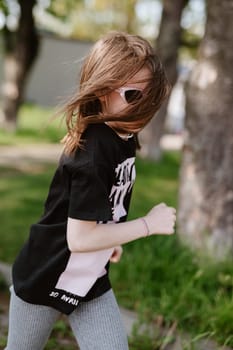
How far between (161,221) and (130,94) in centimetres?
42

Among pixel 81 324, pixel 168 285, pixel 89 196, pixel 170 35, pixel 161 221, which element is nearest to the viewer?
pixel 89 196

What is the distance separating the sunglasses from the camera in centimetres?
212

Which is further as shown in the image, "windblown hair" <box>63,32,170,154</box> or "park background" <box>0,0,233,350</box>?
"park background" <box>0,0,233,350</box>

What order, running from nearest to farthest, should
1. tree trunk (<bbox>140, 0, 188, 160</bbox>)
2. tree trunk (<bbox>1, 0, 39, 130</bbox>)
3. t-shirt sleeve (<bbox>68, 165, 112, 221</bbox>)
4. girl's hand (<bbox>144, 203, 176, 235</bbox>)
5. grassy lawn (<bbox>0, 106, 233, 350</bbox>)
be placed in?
t-shirt sleeve (<bbox>68, 165, 112, 221</bbox>) < girl's hand (<bbox>144, 203, 176, 235</bbox>) < grassy lawn (<bbox>0, 106, 233, 350</bbox>) < tree trunk (<bbox>140, 0, 188, 160</bbox>) < tree trunk (<bbox>1, 0, 39, 130</bbox>)

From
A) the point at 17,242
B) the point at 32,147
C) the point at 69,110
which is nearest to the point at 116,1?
the point at 32,147

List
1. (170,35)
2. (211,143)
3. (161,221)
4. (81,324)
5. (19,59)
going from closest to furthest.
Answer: (161,221)
(81,324)
(211,143)
(170,35)
(19,59)

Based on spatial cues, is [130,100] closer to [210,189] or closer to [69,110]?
[69,110]

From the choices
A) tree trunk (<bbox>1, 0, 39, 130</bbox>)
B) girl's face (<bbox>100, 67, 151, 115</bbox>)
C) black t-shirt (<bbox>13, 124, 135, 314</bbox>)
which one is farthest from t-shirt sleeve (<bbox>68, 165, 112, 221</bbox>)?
tree trunk (<bbox>1, 0, 39, 130</bbox>)

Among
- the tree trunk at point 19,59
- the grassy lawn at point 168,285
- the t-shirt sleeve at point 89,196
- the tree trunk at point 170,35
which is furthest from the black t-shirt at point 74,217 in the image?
the tree trunk at point 19,59

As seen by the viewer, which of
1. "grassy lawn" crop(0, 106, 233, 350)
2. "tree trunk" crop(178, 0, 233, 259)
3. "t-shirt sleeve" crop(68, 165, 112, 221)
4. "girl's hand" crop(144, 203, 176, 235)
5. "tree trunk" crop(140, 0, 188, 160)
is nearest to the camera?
"t-shirt sleeve" crop(68, 165, 112, 221)

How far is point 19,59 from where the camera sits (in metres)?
14.2

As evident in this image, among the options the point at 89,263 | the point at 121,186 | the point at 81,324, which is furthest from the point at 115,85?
the point at 81,324

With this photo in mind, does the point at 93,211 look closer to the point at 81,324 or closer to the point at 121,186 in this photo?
the point at 121,186

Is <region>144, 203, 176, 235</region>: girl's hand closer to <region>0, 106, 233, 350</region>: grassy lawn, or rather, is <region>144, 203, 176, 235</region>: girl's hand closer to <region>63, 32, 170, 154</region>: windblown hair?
<region>63, 32, 170, 154</region>: windblown hair
